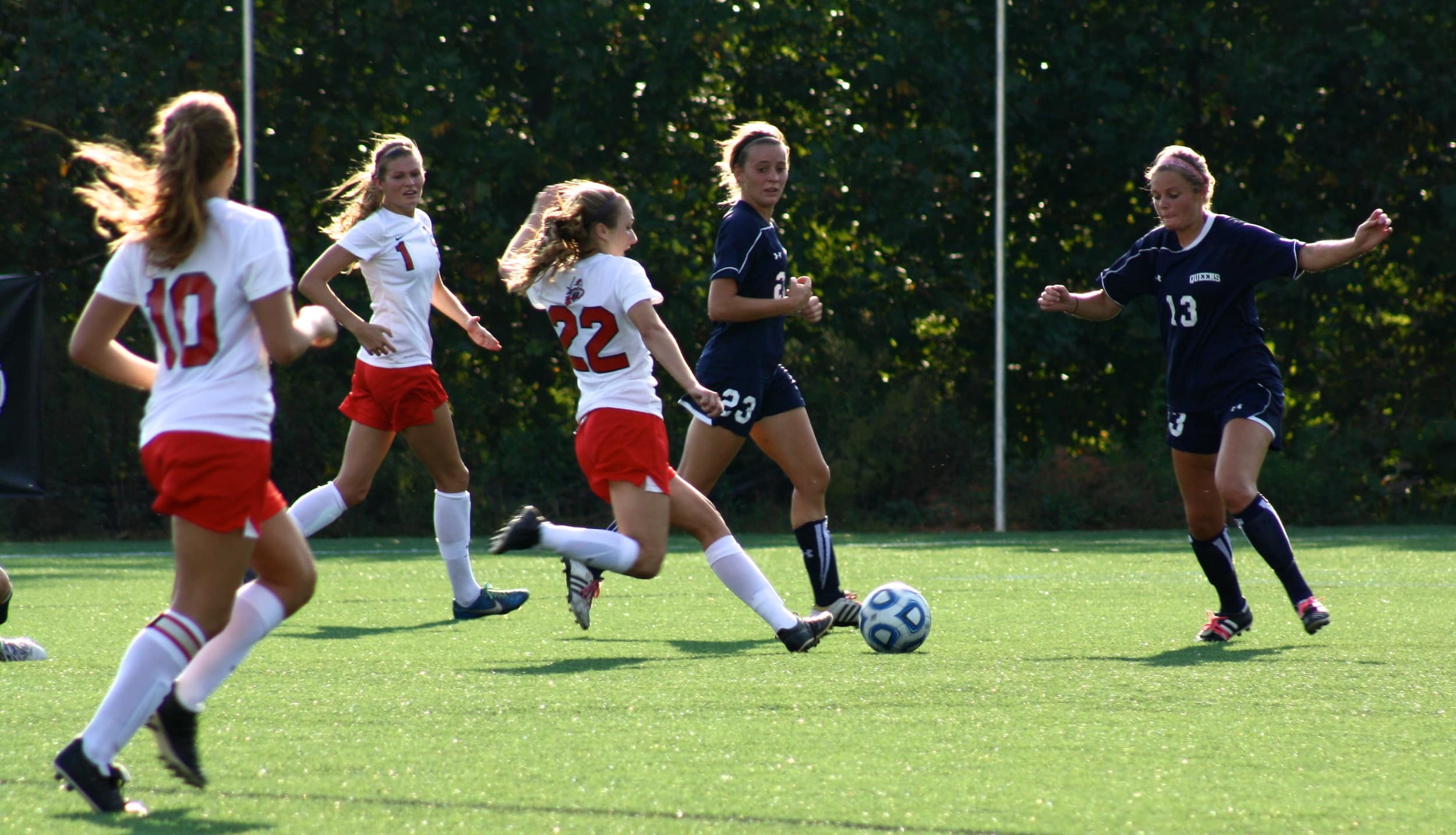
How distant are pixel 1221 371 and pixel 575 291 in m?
2.57

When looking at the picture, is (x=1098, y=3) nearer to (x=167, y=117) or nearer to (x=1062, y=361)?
(x=1062, y=361)

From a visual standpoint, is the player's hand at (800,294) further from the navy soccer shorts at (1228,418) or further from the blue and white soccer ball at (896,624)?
the navy soccer shorts at (1228,418)

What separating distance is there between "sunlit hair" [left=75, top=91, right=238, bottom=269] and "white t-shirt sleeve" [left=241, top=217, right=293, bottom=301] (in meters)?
0.11

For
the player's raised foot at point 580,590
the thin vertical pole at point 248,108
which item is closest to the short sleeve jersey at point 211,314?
the player's raised foot at point 580,590

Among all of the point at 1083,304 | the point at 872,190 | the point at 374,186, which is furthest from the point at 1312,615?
the point at 872,190

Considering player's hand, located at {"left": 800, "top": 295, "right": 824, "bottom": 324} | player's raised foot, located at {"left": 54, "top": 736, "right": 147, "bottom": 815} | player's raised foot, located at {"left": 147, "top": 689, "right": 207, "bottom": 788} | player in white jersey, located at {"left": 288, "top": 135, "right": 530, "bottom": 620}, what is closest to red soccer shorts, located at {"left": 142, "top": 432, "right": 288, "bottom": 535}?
player's raised foot, located at {"left": 147, "top": 689, "right": 207, "bottom": 788}

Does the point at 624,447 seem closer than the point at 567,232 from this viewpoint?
Yes

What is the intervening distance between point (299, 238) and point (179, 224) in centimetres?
1351

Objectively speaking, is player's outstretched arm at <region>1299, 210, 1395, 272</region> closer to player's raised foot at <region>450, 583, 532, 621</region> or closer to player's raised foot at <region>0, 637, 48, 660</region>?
player's raised foot at <region>450, 583, 532, 621</region>

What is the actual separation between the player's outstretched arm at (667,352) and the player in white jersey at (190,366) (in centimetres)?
218

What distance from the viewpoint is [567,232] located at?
240 inches

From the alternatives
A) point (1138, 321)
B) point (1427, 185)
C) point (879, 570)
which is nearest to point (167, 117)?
point (879, 570)

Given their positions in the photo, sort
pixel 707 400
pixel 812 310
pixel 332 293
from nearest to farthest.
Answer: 1. pixel 707 400
2. pixel 812 310
3. pixel 332 293

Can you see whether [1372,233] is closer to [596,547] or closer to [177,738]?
[596,547]
